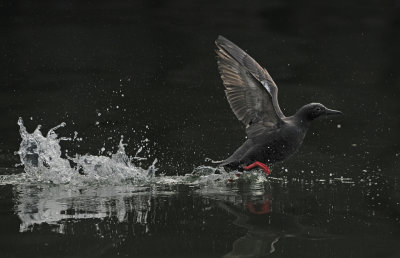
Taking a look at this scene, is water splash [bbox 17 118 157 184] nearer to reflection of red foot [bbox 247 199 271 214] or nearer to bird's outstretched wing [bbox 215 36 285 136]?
bird's outstretched wing [bbox 215 36 285 136]

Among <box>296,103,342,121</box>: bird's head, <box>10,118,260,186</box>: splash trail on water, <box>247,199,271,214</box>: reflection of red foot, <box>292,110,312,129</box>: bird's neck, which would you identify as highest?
<box>296,103,342,121</box>: bird's head

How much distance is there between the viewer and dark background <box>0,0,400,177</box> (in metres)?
8.16

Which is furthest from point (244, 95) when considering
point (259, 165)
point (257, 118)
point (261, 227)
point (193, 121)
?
point (193, 121)

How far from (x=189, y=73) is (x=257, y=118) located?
4376mm

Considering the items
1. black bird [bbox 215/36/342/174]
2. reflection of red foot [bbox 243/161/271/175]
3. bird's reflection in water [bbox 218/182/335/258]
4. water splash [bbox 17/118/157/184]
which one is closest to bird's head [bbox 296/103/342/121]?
black bird [bbox 215/36/342/174]

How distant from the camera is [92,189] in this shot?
21.0 feet

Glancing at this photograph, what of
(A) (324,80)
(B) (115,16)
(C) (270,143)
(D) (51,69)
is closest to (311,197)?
(C) (270,143)

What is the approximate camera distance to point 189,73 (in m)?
11.1

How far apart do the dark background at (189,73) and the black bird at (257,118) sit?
0.71 metres

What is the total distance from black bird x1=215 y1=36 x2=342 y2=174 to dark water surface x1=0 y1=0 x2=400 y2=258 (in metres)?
0.27

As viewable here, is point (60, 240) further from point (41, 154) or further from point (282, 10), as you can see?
point (282, 10)

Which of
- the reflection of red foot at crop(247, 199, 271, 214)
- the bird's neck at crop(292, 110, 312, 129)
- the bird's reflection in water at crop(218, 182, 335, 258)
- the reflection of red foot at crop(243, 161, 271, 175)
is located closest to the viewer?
the bird's reflection in water at crop(218, 182, 335, 258)

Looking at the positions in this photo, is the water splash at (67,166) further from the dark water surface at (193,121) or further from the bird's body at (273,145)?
the bird's body at (273,145)

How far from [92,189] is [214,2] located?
10.5 meters
